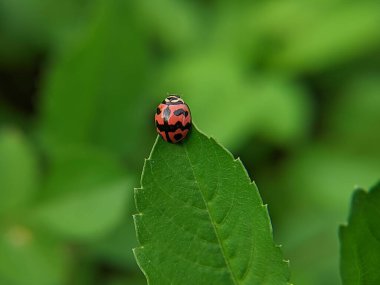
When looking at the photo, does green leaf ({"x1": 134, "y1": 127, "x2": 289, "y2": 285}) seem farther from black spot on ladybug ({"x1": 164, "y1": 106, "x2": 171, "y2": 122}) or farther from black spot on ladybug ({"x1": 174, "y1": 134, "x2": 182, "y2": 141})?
black spot on ladybug ({"x1": 164, "y1": 106, "x2": 171, "y2": 122})

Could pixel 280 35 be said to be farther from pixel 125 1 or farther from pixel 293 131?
pixel 125 1

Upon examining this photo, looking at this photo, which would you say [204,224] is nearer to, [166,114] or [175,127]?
[175,127]

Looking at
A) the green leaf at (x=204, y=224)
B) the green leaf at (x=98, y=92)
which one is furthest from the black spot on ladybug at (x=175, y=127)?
the green leaf at (x=98, y=92)

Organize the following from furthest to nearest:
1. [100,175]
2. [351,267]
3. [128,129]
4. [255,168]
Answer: [255,168], [128,129], [100,175], [351,267]

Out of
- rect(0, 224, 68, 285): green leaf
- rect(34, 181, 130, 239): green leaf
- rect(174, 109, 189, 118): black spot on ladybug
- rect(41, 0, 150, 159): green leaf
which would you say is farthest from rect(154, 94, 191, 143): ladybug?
rect(41, 0, 150, 159): green leaf

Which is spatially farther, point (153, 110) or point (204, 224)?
point (153, 110)

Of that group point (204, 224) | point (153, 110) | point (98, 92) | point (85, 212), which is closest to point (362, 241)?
point (204, 224)

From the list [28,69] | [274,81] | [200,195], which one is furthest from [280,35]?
[200,195]
